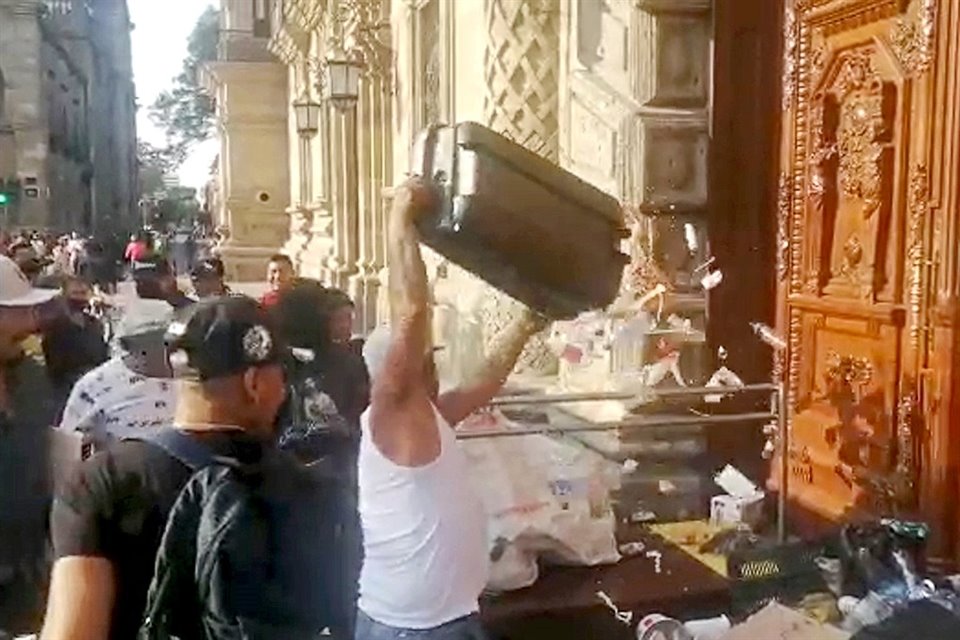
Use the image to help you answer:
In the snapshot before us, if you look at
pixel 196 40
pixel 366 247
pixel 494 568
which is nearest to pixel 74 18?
pixel 196 40

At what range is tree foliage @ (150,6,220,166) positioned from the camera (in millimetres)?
49469

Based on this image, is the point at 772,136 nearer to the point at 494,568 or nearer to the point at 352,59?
the point at 494,568

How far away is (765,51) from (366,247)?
822 cm

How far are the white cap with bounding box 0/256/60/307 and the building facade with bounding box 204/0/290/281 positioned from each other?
64.3 feet

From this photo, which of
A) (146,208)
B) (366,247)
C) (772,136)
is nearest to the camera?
(772,136)

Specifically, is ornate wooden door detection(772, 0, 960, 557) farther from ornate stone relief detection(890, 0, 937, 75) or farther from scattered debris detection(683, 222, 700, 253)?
scattered debris detection(683, 222, 700, 253)

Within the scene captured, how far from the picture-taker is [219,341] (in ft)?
6.92

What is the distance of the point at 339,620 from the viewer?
2.20 m

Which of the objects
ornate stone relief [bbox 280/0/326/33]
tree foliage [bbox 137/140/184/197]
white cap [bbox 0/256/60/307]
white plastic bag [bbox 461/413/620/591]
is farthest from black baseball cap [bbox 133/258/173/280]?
tree foliage [bbox 137/140/184/197]

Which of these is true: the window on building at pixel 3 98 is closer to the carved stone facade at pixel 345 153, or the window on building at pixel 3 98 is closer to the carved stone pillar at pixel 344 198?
the carved stone facade at pixel 345 153

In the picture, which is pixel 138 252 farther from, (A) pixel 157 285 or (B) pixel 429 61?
(A) pixel 157 285

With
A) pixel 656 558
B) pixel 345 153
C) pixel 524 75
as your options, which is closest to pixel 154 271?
pixel 524 75

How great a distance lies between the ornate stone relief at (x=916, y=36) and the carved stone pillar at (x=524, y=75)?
242cm

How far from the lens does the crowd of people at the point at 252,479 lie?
1995mm
